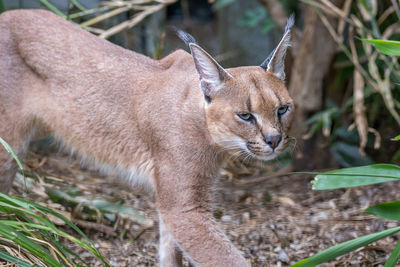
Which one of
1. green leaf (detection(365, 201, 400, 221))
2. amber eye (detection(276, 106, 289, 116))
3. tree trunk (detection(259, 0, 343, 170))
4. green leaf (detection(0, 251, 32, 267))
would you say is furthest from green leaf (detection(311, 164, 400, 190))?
tree trunk (detection(259, 0, 343, 170))

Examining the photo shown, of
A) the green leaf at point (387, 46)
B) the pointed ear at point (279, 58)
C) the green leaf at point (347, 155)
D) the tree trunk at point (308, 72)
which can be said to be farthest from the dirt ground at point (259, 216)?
the green leaf at point (387, 46)

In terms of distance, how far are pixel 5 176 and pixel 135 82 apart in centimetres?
92

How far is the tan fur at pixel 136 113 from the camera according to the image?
3031 mm

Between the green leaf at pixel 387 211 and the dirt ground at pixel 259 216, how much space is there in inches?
34.6

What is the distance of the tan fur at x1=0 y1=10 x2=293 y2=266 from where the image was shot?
119 inches

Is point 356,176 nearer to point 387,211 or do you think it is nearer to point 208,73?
point 387,211

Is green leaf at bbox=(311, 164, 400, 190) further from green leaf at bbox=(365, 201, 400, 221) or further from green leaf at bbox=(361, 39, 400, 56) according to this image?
green leaf at bbox=(361, 39, 400, 56)

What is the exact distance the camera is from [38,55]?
3.41 m

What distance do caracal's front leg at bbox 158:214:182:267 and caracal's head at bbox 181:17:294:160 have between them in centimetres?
71

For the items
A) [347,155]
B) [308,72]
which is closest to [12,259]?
[308,72]

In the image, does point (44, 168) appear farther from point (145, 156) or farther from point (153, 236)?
point (145, 156)

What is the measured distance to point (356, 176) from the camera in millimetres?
2656

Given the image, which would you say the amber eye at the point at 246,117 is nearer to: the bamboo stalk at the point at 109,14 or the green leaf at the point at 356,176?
the green leaf at the point at 356,176

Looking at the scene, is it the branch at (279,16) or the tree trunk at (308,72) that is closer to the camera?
the tree trunk at (308,72)
